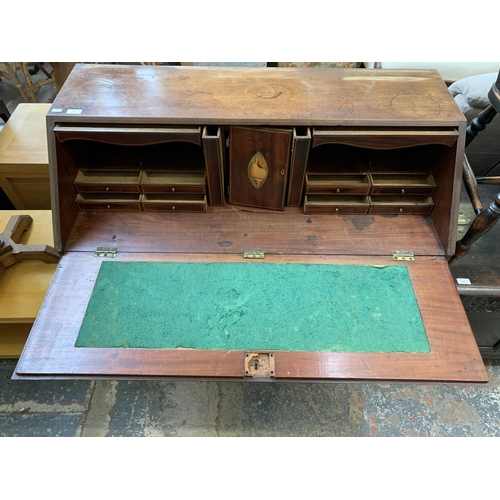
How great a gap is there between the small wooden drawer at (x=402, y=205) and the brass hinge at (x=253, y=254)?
1.82 ft

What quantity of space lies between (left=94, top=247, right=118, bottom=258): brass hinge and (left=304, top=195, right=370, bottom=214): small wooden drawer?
0.86 meters

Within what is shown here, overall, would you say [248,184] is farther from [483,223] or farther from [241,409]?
[241,409]

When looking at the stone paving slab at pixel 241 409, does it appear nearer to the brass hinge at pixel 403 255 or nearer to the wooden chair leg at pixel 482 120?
the brass hinge at pixel 403 255

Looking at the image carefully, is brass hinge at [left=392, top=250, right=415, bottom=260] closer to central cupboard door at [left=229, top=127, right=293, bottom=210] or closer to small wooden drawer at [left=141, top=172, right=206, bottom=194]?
central cupboard door at [left=229, top=127, right=293, bottom=210]

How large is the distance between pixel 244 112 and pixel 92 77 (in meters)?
0.71

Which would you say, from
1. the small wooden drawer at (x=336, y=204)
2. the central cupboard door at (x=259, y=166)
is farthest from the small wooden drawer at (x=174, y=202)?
the small wooden drawer at (x=336, y=204)

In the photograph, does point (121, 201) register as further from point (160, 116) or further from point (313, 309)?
point (313, 309)

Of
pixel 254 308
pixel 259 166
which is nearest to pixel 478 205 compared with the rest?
pixel 259 166

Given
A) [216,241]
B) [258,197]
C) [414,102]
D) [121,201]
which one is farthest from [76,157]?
[414,102]

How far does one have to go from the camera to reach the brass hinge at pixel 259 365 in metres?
1.28

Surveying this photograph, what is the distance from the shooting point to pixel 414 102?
1493 millimetres

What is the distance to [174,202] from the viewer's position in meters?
1.67

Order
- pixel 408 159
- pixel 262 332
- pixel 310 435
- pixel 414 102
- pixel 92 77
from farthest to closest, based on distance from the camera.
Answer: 1. pixel 310 435
2. pixel 408 159
3. pixel 92 77
4. pixel 414 102
5. pixel 262 332

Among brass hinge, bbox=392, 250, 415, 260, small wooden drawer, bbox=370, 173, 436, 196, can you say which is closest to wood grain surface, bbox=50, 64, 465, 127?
small wooden drawer, bbox=370, 173, 436, 196
